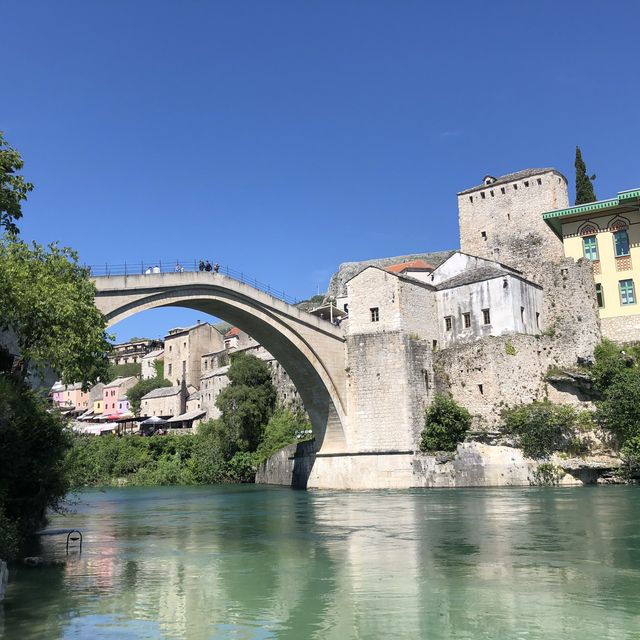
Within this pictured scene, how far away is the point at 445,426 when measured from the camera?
32.6 metres

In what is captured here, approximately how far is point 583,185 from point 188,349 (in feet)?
146

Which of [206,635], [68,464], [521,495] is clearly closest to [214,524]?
[68,464]

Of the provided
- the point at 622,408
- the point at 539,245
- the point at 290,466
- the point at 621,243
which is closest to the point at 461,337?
the point at 539,245

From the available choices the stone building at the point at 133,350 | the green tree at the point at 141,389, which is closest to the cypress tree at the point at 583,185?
the green tree at the point at 141,389

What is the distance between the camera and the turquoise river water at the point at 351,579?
28.2 ft

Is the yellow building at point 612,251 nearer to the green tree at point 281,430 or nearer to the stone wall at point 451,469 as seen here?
the stone wall at point 451,469

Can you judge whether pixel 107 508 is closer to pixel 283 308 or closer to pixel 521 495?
pixel 283 308

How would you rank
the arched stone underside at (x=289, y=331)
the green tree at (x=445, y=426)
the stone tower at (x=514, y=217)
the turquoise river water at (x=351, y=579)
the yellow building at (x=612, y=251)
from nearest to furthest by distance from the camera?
the turquoise river water at (x=351, y=579) → the arched stone underside at (x=289, y=331) → the green tree at (x=445, y=426) → the yellow building at (x=612, y=251) → the stone tower at (x=514, y=217)

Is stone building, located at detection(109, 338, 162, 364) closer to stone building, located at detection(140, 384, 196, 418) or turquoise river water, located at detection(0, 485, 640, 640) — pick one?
stone building, located at detection(140, 384, 196, 418)

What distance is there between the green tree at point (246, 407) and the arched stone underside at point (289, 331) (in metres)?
10.9

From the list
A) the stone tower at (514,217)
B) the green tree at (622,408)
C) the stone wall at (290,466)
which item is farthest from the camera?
the stone tower at (514,217)

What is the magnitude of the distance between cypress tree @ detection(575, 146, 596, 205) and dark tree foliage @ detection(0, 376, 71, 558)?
34.7 meters

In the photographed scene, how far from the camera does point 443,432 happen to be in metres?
32.4

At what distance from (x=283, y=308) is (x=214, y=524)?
13.9 m
